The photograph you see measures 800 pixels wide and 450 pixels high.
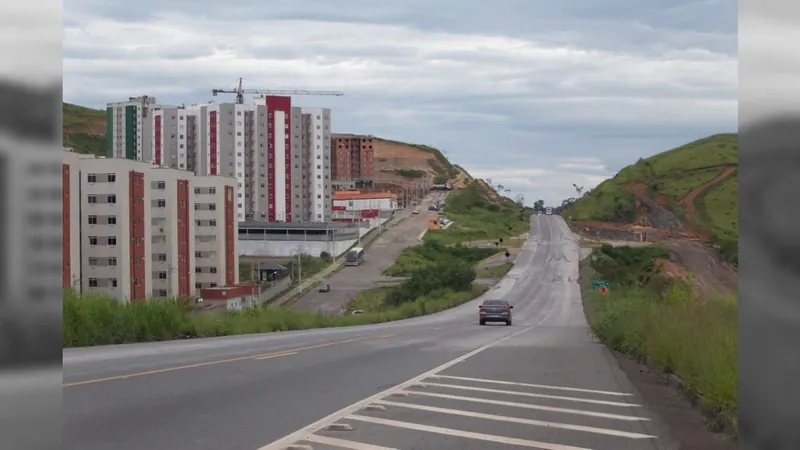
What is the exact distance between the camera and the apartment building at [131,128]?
130 meters

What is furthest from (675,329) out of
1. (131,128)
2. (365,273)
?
(131,128)

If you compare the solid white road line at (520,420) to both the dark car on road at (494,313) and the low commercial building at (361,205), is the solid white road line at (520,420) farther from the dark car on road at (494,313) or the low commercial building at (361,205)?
the low commercial building at (361,205)

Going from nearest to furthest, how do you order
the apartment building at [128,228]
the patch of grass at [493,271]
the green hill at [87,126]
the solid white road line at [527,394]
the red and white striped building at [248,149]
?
the solid white road line at [527,394], the apartment building at [128,228], the patch of grass at [493,271], the red and white striped building at [248,149], the green hill at [87,126]

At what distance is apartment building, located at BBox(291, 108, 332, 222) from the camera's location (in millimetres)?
128125

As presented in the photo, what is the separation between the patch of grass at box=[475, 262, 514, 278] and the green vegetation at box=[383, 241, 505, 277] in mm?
2067

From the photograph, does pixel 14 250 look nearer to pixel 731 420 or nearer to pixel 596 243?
pixel 731 420

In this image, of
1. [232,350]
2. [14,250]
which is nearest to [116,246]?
[232,350]

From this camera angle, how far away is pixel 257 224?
111 metres

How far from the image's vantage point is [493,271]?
101 m

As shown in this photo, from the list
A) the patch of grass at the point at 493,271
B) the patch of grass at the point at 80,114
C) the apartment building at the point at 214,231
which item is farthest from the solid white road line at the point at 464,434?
the patch of grass at the point at 80,114

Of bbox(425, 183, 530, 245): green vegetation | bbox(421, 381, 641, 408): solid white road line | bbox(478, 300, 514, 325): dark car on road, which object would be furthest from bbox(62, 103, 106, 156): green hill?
bbox(421, 381, 641, 408): solid white road line

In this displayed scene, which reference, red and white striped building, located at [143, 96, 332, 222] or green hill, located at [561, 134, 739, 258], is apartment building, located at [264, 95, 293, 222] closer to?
red and white striped building, located at [143, 96, 332, 222]

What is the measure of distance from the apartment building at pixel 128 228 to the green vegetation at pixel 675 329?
119 ft

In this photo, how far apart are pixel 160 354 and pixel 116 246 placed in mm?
47377
